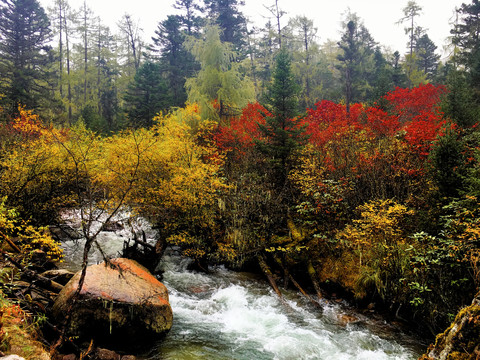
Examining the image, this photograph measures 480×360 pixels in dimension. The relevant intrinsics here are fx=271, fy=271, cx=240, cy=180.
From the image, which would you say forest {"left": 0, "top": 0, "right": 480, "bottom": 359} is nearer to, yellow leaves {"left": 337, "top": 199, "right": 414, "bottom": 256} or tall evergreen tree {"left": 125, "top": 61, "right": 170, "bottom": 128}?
yellow leaves {"left": 337, "top": 199, "right": 414, "bottom": 256}

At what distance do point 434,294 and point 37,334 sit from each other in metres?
7.68

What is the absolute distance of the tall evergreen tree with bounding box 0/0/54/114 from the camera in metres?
21.3

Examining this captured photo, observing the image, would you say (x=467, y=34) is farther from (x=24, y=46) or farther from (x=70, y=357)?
Result: (x=24, y=46)

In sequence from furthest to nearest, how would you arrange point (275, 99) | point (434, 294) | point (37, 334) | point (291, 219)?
point (275, 99)
point (291, 219)
point (434, 294)
point (37, 334)

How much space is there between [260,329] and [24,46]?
96.5ft

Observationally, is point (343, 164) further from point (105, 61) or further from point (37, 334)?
point (105, 61)

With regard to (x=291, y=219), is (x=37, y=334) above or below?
below

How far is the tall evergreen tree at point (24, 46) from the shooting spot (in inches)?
838

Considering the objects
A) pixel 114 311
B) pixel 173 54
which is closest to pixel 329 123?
pixel 114 311

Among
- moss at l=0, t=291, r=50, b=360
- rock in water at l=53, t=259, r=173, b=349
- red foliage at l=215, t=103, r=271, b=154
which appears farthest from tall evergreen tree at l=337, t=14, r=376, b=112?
moss at l=0, t=291, r=50, b=360

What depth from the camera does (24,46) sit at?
23234mm

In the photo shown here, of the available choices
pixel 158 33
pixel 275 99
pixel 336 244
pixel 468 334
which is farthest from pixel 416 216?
pixel 158 33

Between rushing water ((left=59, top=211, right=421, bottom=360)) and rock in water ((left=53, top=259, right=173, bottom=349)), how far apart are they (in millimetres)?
478

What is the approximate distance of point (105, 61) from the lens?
3475 centimetres
